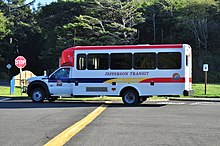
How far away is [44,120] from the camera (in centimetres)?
1354

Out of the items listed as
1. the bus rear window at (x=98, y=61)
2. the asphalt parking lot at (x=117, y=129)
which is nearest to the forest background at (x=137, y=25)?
the bus rear window at (x=98, y=61)

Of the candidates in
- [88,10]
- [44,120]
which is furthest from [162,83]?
[88,10]

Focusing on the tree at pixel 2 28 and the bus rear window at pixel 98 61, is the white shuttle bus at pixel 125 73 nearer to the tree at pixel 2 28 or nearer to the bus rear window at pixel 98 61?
the bus rear window at pixel 98 61

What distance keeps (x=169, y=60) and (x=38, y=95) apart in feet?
24.2

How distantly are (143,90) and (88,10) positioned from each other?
1570 inches

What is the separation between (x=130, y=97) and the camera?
67.4ft

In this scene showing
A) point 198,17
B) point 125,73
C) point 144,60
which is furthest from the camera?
point 198,17

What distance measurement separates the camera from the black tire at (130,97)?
67.1ft

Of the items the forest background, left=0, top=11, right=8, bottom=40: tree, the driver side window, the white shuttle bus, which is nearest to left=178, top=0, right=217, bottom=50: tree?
the forest background

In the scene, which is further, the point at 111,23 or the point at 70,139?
the point at 111,23

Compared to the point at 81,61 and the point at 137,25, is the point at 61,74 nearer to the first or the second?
the point at 81,61

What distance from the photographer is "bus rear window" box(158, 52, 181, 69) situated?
19828 mm

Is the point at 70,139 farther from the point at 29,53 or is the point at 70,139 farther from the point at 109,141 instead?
the point at 29,53

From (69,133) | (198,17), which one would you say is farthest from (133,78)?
(198,17)
